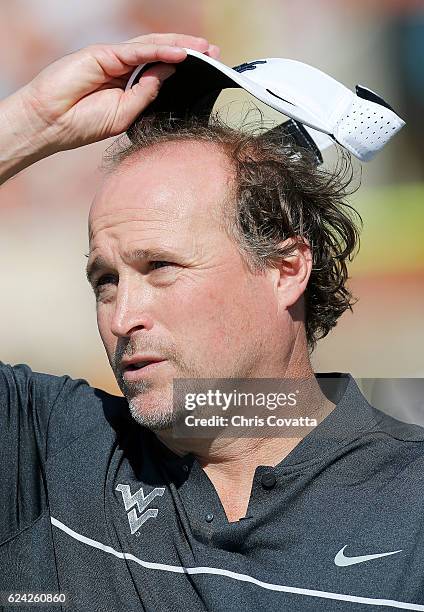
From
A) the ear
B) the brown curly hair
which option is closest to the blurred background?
the brown curly hair

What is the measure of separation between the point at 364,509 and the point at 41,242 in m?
2.05

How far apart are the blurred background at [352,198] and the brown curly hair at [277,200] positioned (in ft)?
2.87

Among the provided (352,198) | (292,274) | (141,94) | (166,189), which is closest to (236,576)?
(292,274)

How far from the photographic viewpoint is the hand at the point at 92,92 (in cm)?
165

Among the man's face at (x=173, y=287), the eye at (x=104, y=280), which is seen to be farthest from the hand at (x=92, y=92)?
the eye at (x=104, y=280)

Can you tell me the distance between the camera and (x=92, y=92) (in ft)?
5.59

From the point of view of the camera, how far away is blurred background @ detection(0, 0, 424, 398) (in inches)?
114

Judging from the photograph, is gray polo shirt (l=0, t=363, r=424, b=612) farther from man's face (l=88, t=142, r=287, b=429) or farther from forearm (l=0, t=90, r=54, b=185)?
forearm (l=0, t=90, r=54, b=185)

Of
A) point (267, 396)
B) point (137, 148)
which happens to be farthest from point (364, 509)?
point (137, 148)

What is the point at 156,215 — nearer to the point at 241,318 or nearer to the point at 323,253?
the point at 241,318

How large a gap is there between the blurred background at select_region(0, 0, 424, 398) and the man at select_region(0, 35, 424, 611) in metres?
1.14

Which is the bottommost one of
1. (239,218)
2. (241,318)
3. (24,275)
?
(24,275)

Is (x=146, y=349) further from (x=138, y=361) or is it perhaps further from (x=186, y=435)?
(x=186, y=435)

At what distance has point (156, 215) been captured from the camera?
161 centimetres
